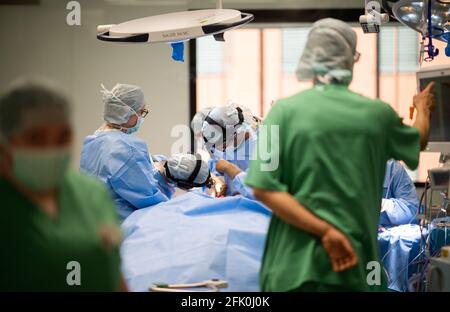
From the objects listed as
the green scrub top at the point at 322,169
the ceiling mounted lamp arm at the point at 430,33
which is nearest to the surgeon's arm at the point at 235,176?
the green scrub top at the point at 322,169

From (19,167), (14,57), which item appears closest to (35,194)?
(19,167)

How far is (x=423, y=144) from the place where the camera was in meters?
1.98

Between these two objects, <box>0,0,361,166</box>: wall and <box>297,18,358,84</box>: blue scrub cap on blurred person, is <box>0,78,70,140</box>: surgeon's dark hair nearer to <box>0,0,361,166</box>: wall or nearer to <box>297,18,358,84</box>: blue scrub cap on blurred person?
<box>0,0,361,166</box>: wall

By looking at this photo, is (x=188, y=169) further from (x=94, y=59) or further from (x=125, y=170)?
(x=94, y=59)

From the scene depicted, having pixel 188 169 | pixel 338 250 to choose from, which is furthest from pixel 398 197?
pixel 338 250

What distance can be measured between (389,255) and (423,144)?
48.6 inches

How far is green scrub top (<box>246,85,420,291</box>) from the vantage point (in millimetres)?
1773

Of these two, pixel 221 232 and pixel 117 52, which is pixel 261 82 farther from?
pixel 221 232

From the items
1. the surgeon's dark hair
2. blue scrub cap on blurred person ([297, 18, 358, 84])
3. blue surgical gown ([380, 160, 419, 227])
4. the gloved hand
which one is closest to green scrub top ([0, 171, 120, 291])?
the surgeon's dark hair

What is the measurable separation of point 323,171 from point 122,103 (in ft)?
4.36

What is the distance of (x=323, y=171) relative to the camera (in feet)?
5.85

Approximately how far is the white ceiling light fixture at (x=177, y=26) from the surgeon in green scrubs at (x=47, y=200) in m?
1.04

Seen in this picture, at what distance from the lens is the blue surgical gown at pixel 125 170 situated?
8.88 ft
